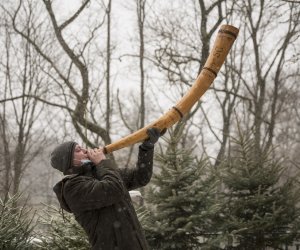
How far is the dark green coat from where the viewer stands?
3250 mm

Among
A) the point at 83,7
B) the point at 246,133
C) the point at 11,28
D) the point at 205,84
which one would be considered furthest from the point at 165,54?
the point at 205,84

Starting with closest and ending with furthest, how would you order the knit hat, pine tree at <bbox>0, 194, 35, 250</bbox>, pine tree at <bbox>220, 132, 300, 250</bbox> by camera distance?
the knit hat, pine tree at <bbox>0, 194, 35, 250</bbox>, pine tree at <bbox>220, 132, 300, 250</bbox>

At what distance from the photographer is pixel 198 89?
3.69 m

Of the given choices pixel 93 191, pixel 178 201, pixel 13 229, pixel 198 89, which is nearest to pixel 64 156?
pixel 93 191

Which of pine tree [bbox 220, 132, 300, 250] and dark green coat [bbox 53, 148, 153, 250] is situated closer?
dark green coat [bbox 53, 148, 153, 250]

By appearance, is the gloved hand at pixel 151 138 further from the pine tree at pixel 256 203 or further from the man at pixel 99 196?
the pine tree at pixel 256 203

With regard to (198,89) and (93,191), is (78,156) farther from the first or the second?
(198,89)

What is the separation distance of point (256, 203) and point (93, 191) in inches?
159

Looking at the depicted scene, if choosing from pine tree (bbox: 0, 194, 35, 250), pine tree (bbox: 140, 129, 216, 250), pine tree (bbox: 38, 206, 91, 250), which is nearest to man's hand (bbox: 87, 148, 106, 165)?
pine tree (bbox: 38, 206, 91, 250)

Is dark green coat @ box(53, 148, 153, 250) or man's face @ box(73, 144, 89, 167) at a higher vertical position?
man's face @ box(73, 144, 89, 167)

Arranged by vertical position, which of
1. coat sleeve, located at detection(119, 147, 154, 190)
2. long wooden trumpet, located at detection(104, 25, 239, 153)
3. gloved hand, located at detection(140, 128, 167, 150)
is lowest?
coat sleeve, located at detection(119, 147, 154, 190)

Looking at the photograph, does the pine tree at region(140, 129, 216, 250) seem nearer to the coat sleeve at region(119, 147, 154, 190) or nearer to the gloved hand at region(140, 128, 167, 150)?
the coat sleeve at region(119, 147, 154, 190)

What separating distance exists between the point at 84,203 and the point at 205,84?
140 centimetres

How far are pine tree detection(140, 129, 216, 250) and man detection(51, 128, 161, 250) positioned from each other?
2.92m
